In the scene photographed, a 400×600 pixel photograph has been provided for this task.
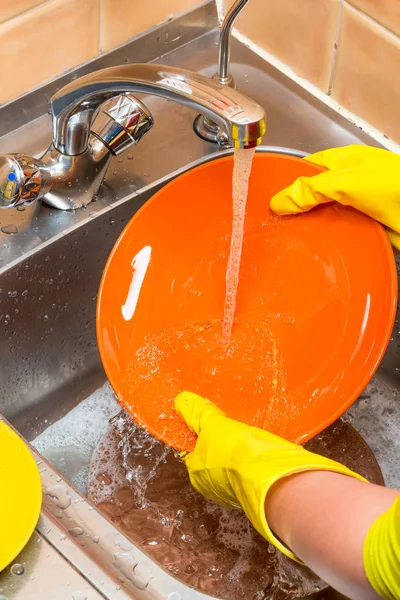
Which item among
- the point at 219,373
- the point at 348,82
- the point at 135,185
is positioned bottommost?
the point at 219,373

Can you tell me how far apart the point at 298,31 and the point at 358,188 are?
0.31m

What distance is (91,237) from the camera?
1.02 meters

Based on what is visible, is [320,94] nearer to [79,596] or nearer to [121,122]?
[121,122]

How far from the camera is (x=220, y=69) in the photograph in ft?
3.41

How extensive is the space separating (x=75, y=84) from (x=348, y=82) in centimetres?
40

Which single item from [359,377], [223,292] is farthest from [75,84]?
[359,377]

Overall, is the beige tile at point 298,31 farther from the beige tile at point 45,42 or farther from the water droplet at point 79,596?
the water droplet at point 79,596

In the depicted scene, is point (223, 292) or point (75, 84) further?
point (223, 292)

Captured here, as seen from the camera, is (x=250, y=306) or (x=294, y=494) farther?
(x=250, y=306)

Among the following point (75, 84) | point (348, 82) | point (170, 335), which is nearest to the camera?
point (75, 84)

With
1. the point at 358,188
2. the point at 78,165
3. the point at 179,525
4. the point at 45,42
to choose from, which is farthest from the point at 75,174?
the point at 179,525

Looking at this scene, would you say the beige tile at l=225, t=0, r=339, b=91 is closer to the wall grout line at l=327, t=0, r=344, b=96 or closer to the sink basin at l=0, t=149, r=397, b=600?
the wall grout line at l=327, t=0, r=344, b=96

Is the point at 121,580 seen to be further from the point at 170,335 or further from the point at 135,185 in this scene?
the point at 135,185

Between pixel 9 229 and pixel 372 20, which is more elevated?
pixel 372 20
